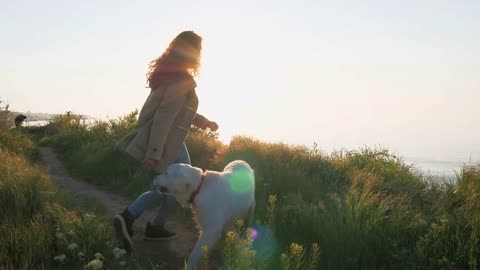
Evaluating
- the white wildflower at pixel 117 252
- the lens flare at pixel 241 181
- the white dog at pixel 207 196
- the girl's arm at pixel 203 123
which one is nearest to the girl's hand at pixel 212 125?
the girl's arm at pixel 203 123

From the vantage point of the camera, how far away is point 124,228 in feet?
15.4

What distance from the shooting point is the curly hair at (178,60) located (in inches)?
185

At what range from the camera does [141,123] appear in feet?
15.8

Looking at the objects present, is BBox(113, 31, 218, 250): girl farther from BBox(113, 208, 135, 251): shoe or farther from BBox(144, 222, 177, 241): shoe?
BBox(144, 222, 177, 241): shoe

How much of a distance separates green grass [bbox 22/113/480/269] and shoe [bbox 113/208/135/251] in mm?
1320

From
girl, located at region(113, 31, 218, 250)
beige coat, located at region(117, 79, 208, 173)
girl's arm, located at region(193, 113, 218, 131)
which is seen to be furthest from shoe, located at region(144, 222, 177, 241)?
girl's arm, located at region(193, 113, 218, 131)

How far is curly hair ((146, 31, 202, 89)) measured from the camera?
185 inches

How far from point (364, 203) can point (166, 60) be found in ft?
8.52

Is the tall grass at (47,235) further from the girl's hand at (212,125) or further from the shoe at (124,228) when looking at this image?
the girl's hand at (212,125)

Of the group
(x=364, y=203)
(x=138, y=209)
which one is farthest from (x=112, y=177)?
(x=364, y=203)

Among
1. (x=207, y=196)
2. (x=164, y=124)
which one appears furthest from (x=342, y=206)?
(x=164, y=124)

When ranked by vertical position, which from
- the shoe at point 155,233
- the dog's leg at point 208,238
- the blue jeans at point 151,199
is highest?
the blue jeans at point 151,199

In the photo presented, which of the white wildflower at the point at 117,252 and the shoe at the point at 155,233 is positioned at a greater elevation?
the white wildflower at the point at 117,252

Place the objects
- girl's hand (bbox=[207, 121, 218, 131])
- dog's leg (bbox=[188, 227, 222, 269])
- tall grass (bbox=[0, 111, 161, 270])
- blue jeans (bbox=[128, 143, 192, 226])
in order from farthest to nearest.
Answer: girl's hand (bbox=[207, 121, 218, 131])
blue jeans (bbox=[128, 143, 192, 226])
dog's leg (bbox=[188, 227, 222, 269])
tall grass (bbox=[0, 111, 161, 270])
